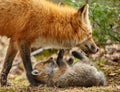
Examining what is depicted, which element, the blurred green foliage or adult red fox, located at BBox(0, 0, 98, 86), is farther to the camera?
the blurred green foliage

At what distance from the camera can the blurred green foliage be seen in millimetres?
9070

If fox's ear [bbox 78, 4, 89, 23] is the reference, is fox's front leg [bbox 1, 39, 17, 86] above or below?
below

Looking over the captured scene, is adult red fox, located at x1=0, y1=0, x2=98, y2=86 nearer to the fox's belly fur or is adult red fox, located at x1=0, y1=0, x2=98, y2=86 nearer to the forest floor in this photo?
the fox's belly fur

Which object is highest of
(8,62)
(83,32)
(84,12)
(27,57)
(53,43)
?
(84,12)

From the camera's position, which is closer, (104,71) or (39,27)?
(39,27)

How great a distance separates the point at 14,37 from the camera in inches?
324

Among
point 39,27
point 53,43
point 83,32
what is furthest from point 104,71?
point 39,27

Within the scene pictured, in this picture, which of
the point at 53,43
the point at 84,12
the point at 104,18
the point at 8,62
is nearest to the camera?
the point at 84,12

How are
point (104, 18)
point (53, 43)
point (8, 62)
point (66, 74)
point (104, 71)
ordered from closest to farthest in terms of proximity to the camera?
point (66, 74) → point (53, 43) → point (8, 62) → point (104, 18) → point (104, 71)

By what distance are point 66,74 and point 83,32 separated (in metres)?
1.01

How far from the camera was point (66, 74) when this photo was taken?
26.7 feet

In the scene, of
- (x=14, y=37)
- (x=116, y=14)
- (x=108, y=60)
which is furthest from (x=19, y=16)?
(x=108, y=60)

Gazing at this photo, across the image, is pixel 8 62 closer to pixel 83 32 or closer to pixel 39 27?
pixel 39 27

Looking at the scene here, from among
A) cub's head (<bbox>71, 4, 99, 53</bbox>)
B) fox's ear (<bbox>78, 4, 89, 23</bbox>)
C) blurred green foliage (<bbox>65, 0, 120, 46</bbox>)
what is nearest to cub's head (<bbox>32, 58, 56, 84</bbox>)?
cub's head (<bbox>71, 4, 99, 53</bbox>)
